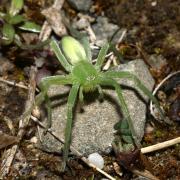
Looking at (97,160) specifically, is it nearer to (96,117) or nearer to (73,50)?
(96,117)

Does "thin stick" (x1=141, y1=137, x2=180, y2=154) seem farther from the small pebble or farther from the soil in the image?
the small pebble

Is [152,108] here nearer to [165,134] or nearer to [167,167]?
[165,134]

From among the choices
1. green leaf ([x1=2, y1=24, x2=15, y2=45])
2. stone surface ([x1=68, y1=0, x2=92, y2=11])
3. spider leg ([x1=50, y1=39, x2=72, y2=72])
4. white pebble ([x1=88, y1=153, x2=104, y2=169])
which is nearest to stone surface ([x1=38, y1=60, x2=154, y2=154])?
white pebble ([x1=88, y1=153, x2=104, y2=169])

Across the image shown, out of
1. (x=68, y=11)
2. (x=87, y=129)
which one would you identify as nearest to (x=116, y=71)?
(x=87, y=129)

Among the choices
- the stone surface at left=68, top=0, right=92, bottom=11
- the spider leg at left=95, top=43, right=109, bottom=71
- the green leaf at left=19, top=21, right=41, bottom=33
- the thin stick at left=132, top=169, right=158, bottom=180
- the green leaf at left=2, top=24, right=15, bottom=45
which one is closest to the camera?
the thin stick at left=132, top=169, right=158, bottom=180

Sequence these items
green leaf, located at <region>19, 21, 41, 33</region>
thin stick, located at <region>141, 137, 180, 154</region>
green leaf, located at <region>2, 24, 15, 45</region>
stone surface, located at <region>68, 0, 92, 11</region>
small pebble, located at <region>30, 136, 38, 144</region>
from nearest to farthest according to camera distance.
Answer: thin stick, located at <region>141, 137, 180, 154</region> < small pebble, located at <region>30, 136, 38, 144</region> < green leaf, located at <region>2, 24, 15, 45</region> < green leaf, located at <region>19, 21, 41, 33</region> < stone surface, located at <region>68, 0, 92, 11</region>

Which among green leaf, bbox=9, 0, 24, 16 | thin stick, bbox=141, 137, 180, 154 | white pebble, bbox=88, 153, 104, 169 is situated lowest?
white pebble, bbox=88, 153, 104, 169
